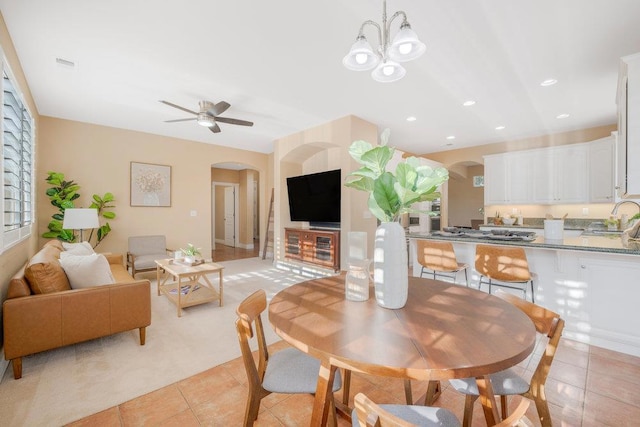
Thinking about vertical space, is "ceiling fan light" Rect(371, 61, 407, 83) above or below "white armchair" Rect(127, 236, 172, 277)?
above

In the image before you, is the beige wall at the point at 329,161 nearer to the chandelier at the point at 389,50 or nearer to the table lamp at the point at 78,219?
the chandelier at the point at 389,50

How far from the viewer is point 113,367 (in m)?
2.14

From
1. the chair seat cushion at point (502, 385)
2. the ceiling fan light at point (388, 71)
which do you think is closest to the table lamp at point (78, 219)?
the ceiling fan light at point (388, 71)

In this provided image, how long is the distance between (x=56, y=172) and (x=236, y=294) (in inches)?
143

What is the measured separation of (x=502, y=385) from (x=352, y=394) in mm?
944

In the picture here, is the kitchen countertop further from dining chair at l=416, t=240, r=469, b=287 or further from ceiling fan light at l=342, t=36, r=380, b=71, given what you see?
ceiling fan light at l=342, t=36, r=380, b=71

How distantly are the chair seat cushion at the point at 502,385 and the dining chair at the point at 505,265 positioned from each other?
151cm

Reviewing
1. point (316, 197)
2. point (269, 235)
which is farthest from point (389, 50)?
point (269, 235)

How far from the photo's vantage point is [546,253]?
8.79 feet

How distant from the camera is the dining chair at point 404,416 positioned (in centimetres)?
65

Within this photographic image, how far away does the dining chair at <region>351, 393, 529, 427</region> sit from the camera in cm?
65

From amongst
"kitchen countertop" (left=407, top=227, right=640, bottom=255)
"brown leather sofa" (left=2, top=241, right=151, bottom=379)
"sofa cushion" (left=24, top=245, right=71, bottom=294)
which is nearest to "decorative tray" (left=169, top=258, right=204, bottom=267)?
"brown leather sofa" (left=2, top=241, right=151, bottom=379)

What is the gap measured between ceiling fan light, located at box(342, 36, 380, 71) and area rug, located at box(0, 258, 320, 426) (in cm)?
239

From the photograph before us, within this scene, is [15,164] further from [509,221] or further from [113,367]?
[509,221]
